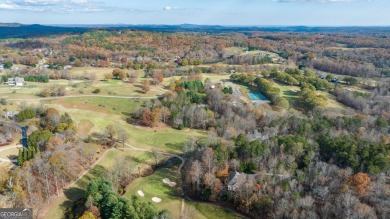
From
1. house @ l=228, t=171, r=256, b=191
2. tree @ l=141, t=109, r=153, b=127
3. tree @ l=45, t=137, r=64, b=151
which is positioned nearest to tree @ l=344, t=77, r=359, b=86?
tree @ l=141, t=109, r=153, b=127

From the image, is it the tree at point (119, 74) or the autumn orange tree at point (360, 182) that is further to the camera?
the tree at point (119, 74)

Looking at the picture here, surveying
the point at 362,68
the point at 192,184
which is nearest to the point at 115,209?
the point at 192,184

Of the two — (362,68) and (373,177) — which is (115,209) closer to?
(373,177)

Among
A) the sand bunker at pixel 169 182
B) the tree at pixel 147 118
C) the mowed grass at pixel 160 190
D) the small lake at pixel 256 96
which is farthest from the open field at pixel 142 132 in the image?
the small lake at pixel 256 96

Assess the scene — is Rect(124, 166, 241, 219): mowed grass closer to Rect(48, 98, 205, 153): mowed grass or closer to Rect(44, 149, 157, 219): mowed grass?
Rect(44, 149, 157, 219): mowed grass

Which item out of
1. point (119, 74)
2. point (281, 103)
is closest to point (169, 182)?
point (281, 103)

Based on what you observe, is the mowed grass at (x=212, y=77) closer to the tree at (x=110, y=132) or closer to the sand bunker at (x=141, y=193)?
the tree at (x=110, y=132)
